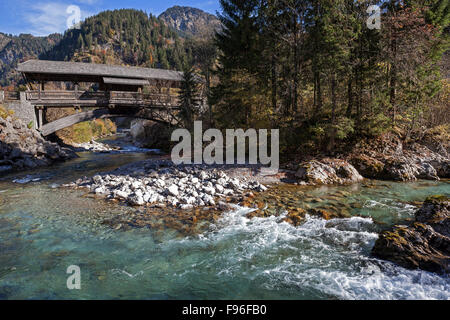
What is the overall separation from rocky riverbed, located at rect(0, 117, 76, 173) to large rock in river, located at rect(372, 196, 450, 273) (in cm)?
1949

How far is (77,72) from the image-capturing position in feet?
75.5

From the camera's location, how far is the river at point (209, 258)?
14.0 feet

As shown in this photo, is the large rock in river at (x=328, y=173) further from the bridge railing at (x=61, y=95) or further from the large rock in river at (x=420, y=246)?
the bridge railing at (x=61, y=95)

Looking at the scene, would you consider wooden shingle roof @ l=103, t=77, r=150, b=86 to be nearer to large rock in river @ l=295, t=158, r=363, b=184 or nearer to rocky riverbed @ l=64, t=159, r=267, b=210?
rocky riverbed @ l=64, t=159, r=267, b=210

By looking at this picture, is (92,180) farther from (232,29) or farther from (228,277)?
(232,29)

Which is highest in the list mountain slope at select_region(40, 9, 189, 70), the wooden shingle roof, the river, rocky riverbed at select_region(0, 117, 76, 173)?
mountain slope at select_region(40, 9, 189, 70)

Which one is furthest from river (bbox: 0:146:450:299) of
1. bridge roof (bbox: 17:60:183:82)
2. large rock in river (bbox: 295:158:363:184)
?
bridge roof (bbox: 17:60:183:82)

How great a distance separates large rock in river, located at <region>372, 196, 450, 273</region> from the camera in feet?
15.4

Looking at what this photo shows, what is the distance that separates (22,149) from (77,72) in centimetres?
922

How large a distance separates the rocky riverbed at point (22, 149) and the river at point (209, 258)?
9819 millimetres

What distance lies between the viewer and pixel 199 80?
27609 millimetres

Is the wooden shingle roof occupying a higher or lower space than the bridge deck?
higher

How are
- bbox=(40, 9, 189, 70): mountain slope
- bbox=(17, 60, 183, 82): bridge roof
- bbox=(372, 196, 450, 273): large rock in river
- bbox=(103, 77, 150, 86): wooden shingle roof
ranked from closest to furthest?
bbox=(372, 196, 450, 273): large rock in river → bbox=(17, 60, 183, 82): bridge roof → bbox=(103, 77, 150, 86): wooden shingle roof → bbox=(40, 9, 189, 70): mountain slope

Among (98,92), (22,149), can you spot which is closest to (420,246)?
(22,149)
